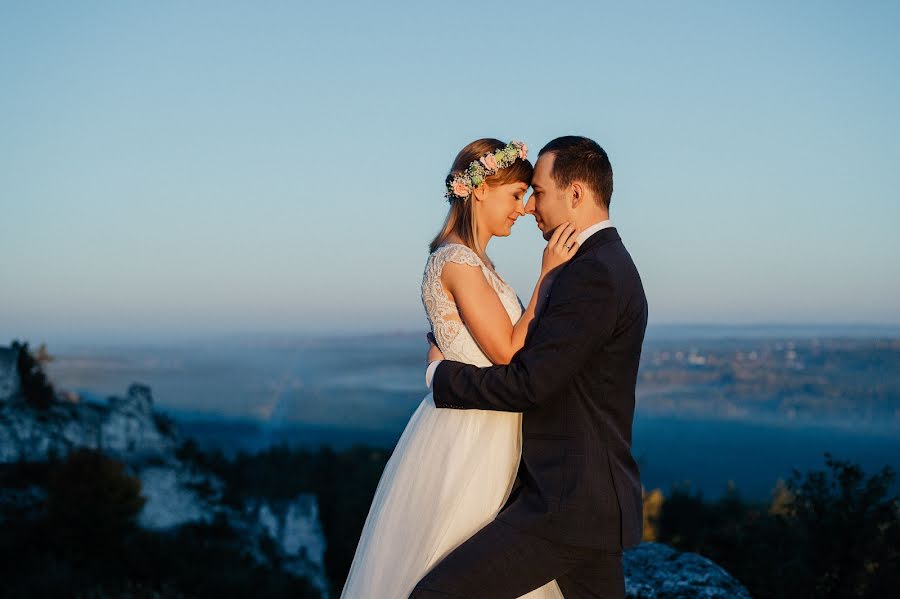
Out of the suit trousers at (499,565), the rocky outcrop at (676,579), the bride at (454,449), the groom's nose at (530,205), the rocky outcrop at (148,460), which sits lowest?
the rocky outcrop at (148,460)

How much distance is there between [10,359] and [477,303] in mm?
37379

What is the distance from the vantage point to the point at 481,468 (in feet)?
11.5

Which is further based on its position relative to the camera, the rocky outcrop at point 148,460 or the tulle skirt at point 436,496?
the rocky outcrop at point 148,460

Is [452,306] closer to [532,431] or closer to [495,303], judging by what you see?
[495,303]

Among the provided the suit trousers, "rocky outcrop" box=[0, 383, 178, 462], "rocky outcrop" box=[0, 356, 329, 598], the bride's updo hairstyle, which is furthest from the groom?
"rocky outcrop" box=[0, 383, 178, 462]

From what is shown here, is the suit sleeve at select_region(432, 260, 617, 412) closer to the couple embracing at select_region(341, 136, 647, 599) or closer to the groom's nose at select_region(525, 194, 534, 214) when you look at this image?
the couple embracing at select_region(341, 136, 647, 599)

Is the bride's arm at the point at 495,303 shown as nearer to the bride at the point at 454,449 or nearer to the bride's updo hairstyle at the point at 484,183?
the bride at the point at 454,449

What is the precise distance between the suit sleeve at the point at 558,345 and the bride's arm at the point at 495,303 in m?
0.19

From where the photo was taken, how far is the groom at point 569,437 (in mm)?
3258

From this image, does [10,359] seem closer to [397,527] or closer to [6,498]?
[6,498]

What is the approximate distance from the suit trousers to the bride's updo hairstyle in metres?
1.30

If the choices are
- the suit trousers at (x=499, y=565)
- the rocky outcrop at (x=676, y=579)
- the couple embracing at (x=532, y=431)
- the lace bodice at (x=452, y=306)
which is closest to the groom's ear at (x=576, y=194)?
the couple embracing at (x=532, y=431)

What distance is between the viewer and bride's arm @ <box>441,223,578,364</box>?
3.58 m

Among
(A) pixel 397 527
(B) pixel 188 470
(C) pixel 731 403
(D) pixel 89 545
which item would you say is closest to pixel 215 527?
(B) pixel 188 470
